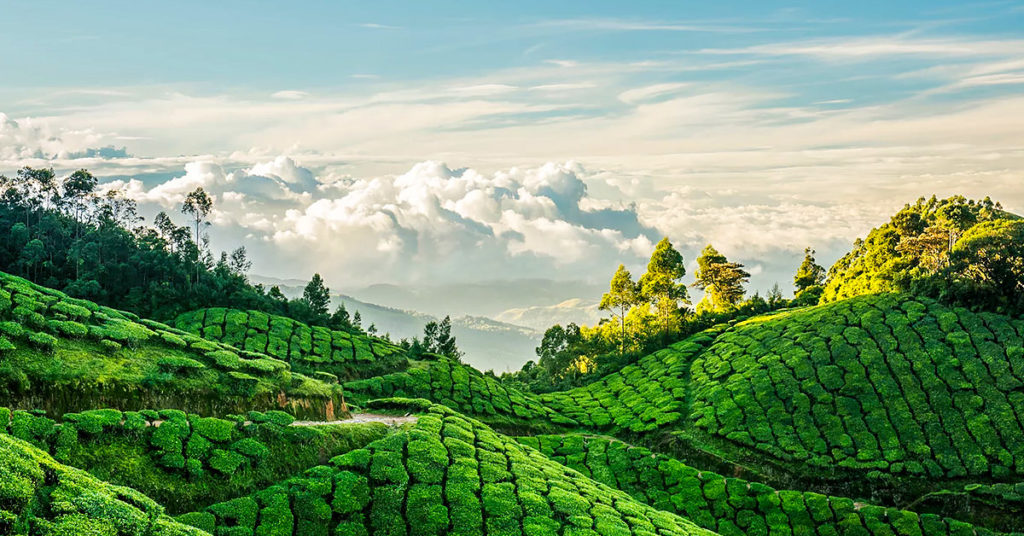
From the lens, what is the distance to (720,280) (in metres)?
97.5

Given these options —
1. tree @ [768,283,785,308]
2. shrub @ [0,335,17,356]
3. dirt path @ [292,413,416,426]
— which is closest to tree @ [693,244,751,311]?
tree @ [768,283,785,308]

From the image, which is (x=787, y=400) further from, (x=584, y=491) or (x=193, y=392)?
(x=193, y=392)

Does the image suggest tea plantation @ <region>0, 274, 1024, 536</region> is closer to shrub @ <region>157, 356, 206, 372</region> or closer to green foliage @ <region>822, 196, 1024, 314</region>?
shrub @ <region>157, 356, 206, 372</region>

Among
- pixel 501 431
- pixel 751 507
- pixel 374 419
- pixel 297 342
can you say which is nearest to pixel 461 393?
pixel 501 431

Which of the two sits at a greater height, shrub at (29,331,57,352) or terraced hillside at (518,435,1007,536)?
shrub at (29,331,57,352)

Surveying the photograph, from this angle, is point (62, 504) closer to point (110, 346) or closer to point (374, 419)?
point (110, 346)

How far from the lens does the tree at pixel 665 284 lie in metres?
86.6

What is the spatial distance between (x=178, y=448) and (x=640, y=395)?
48.6 meters

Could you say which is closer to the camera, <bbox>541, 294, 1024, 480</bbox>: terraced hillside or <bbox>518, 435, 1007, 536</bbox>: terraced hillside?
<bbox>518, 435, 1007, 536</bbox>: terraced hillside

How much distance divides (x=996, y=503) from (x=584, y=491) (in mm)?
28829

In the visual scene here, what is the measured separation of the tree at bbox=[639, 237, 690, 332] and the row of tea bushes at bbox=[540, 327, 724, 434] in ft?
19.9

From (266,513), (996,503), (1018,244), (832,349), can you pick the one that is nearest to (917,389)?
(832,349)

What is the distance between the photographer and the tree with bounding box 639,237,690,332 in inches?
3408

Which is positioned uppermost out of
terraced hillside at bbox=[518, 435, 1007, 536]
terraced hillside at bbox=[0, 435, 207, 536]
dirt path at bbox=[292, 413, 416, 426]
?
terraced hillside at bbox=[0, 435, 207, 536]
